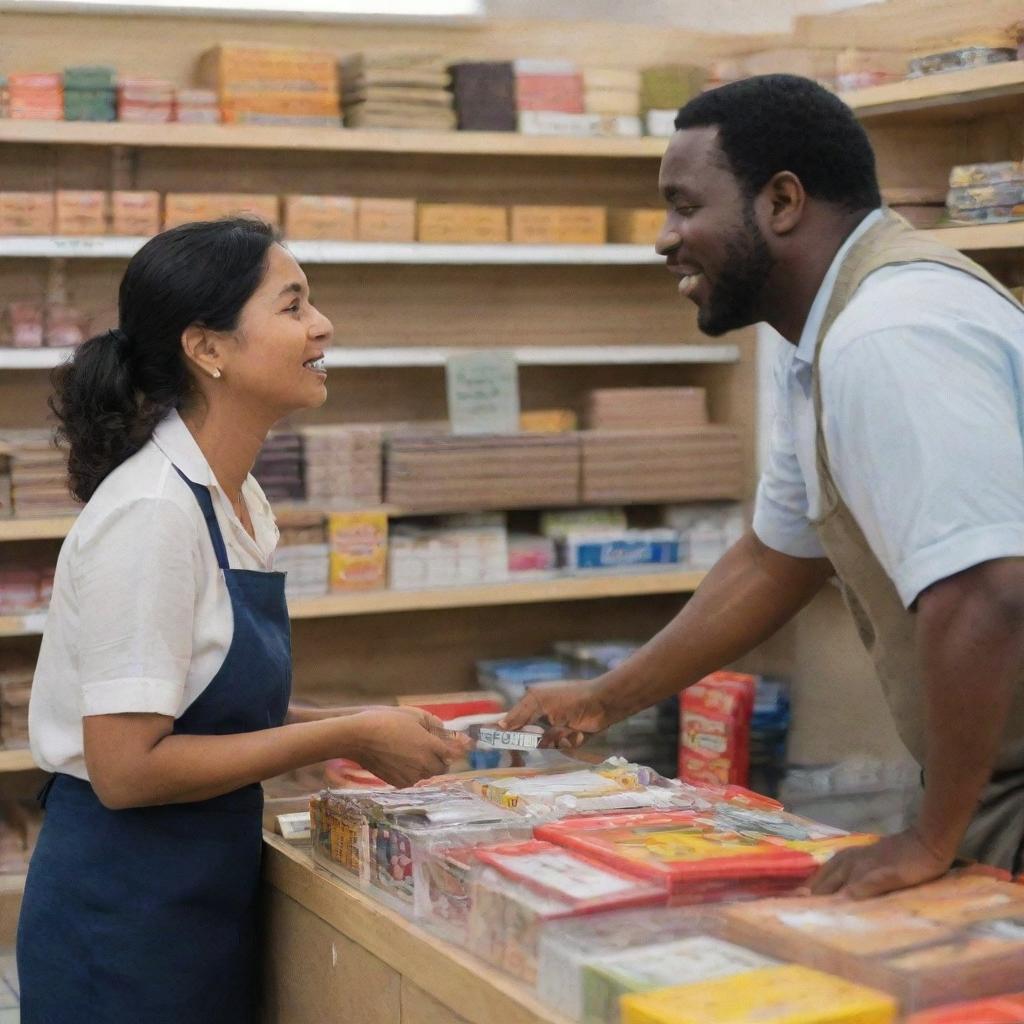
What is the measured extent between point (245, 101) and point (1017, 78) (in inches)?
81.1

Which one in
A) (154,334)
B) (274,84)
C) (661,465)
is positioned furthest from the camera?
(661,465)

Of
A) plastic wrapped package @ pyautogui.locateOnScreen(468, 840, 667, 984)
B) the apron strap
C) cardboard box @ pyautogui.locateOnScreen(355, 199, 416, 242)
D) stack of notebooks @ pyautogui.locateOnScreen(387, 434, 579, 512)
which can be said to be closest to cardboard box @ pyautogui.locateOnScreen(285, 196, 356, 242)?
cardboard box @ pyautogui.locateOnScreen(355, 199, 416, 242)

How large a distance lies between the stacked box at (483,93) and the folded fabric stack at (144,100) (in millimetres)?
851

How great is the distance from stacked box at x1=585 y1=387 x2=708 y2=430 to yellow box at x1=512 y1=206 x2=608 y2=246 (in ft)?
1.55

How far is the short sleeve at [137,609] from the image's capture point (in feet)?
6.40

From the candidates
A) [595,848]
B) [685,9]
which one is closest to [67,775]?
[595,848]

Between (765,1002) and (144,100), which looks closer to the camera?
(765,1002)

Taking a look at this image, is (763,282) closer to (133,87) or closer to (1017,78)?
(1017,78)

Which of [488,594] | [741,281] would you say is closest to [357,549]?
[488,594]

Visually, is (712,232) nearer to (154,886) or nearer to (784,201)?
(784,201)

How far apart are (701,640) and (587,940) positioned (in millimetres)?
968

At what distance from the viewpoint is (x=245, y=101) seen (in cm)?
449

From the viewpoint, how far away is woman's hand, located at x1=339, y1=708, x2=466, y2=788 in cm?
210

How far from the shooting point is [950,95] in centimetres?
416
